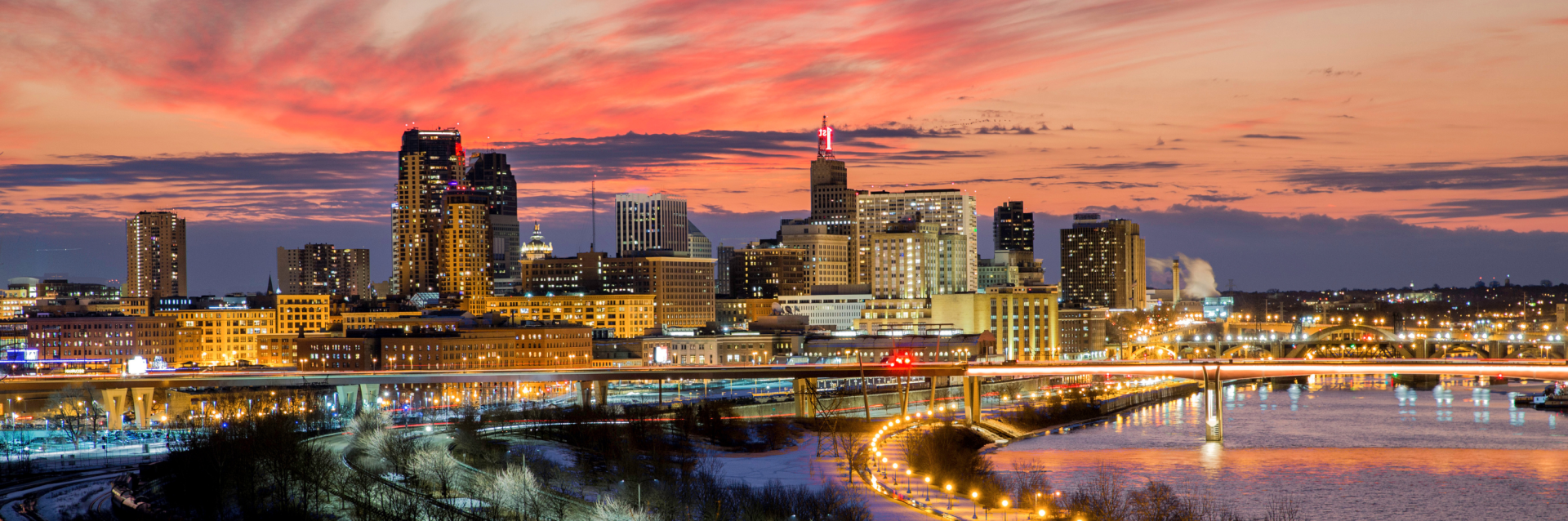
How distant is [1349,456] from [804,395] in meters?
34.3

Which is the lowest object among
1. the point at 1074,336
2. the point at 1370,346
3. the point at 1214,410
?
the point at 1074,336

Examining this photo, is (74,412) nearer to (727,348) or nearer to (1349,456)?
(1349,456)

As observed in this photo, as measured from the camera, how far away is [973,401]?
302 feet

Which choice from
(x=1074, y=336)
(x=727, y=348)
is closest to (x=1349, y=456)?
(x=727, y=348)

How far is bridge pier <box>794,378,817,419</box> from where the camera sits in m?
A: 92.8

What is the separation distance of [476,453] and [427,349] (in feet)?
248

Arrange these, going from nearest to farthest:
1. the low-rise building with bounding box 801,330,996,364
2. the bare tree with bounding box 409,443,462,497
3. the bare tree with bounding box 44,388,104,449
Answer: the bare tree with bounding box 409,443,462,497
the bare tree with bounding box 44,388,104,449
the low-rise building with bounding box 801,330,996,364

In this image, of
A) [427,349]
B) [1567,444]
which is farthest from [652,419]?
[427,349]

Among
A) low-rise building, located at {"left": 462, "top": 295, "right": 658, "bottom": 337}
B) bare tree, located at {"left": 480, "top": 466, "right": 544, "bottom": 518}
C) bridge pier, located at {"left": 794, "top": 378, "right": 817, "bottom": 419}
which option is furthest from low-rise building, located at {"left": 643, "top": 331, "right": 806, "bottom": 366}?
bare tree, located at {"left": 480, "top": 466, "right": 544, "bottom": 518}

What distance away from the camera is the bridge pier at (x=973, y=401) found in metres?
90.4

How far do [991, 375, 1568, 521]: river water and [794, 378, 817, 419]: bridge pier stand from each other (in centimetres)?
1337

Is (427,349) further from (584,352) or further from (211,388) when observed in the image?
(211,388)

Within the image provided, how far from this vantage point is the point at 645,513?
41719 mm

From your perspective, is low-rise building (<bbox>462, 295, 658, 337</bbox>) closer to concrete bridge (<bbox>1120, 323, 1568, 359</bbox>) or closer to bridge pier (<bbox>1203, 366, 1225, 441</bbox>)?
concrete bridge (<bbox>1120, 323, 1568, 359</bbox>)
